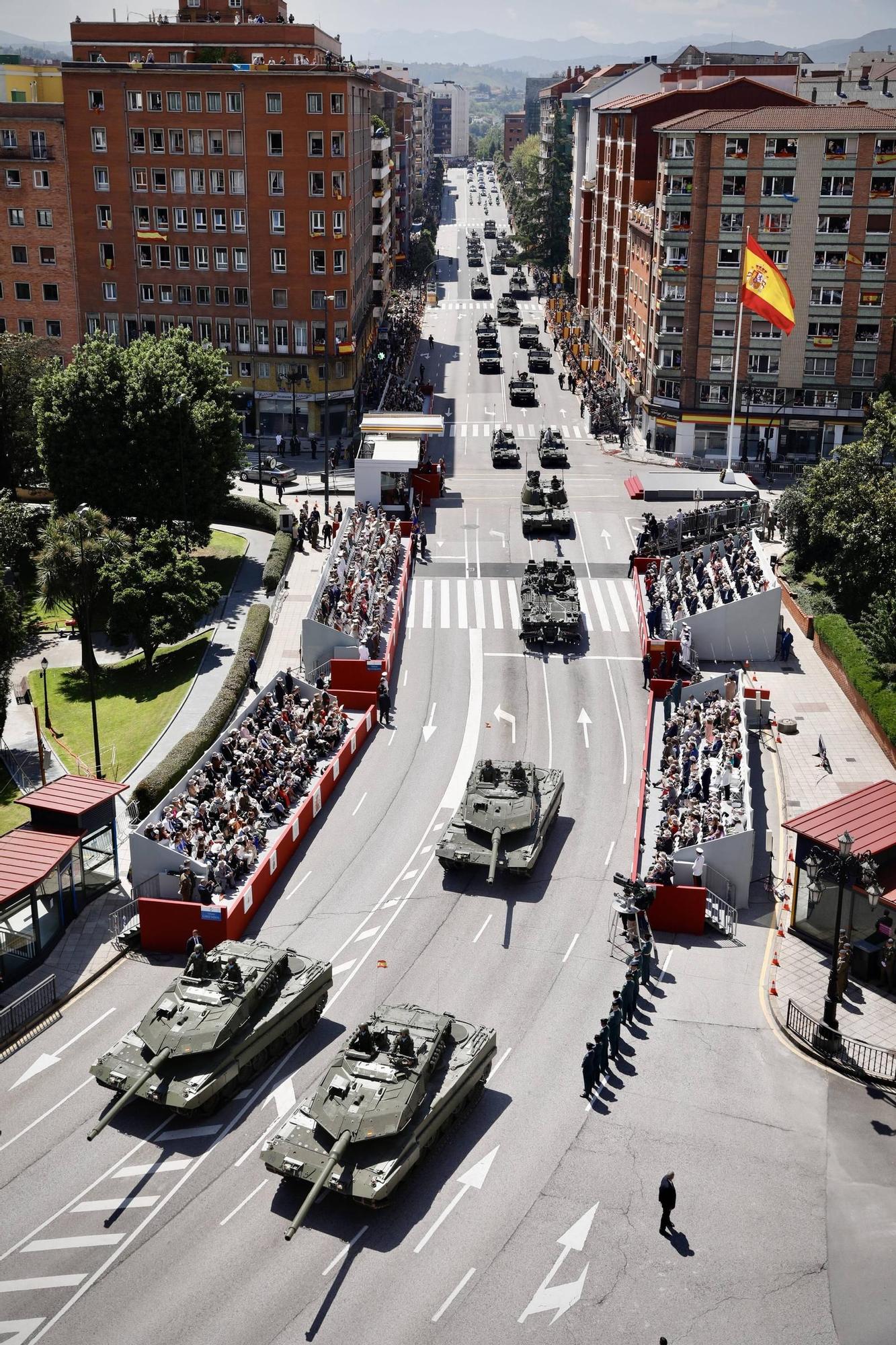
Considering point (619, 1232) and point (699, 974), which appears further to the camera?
point (699, 974)

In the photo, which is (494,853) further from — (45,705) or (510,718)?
(45,705)

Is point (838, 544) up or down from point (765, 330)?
down

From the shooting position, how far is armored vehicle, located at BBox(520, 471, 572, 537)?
6706cm

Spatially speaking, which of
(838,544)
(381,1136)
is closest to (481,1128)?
(381,1136)

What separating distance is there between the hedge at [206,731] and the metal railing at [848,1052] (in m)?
19.9

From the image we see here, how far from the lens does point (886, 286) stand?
77812mm

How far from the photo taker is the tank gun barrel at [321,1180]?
22.9 metres

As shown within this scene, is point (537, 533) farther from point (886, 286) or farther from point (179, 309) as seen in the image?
point (179, 309)

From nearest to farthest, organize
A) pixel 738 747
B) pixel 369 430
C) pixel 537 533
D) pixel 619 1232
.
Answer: pixel 619 1232 < pixel 738 747 < pixel 537 533 < pixel 369 430

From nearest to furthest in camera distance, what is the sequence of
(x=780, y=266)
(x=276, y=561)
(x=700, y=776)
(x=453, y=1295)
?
(x=453, y=1295), (x=700, y=776), (x=276, y=561), (x=780, y=266)

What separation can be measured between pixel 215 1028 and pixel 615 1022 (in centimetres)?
858

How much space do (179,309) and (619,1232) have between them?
7582 centimetres

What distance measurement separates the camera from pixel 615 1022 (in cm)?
2894

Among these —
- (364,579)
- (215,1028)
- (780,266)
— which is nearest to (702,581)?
(364,579)
